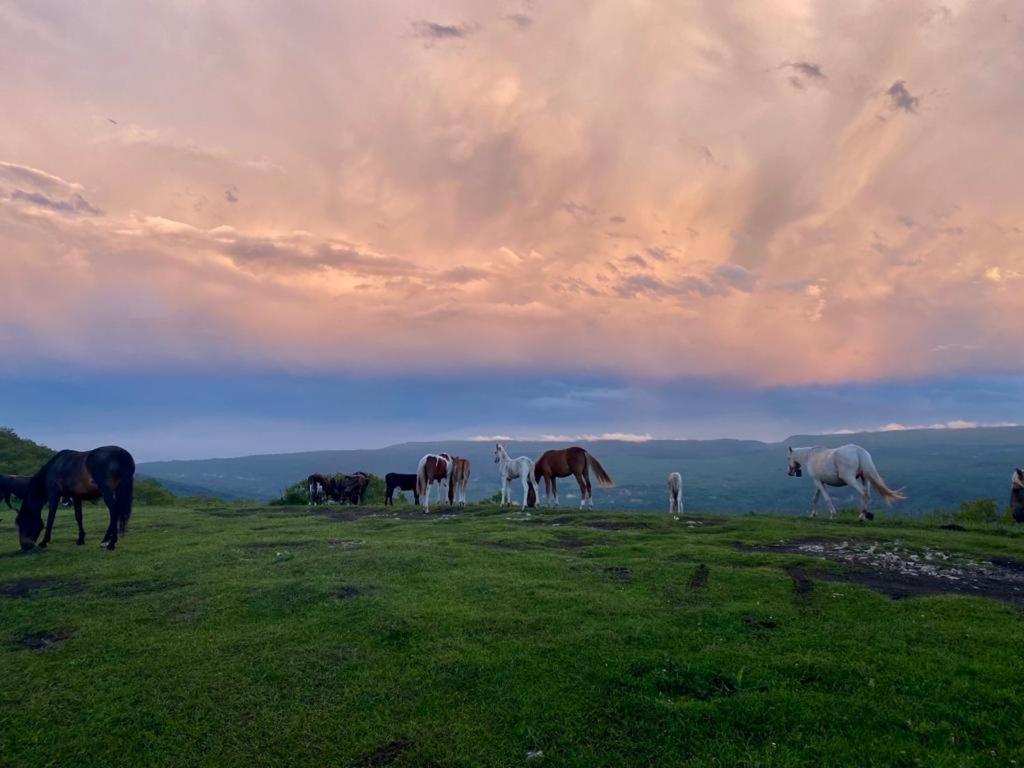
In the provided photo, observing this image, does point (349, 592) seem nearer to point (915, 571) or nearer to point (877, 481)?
point (915, 571)

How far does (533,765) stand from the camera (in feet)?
18.9

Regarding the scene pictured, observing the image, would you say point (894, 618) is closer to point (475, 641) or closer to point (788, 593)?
point (788, 593)

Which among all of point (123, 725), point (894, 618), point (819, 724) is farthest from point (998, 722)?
point (123, 725)

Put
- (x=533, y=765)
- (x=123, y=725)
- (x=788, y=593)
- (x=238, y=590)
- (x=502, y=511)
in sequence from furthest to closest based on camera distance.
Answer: (x=502, y=511), (x=238, y=590), (x=788, y=593), (x=123, y=725), (x=533, y=765)

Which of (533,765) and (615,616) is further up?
(615,616)

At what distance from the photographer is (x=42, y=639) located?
30.1 ft

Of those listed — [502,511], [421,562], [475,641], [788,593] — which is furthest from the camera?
[502,511]

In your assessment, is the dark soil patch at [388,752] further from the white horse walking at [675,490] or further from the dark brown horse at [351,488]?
the dark brown horse at [351,488]

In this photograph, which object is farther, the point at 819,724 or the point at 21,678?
the point at 21,678

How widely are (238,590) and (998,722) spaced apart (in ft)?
39.1

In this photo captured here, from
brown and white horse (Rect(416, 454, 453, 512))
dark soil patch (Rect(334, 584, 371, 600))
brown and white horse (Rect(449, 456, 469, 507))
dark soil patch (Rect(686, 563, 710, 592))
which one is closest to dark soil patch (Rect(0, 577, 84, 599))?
dark soil patch (Rect(334, 584, 371, 600))

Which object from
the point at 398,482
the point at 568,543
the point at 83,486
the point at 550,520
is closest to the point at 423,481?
the point at 398,482

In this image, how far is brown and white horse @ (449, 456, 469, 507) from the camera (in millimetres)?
30844

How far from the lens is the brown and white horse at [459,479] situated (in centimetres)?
3084
